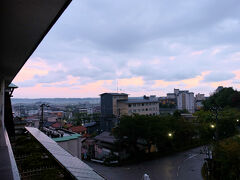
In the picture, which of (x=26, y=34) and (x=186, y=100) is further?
(x=186, y=100)

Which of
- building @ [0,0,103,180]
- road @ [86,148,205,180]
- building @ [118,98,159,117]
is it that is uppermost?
building @ [0,0,103,180]

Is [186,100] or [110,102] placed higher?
[110,102]

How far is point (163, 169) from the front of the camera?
12492mm

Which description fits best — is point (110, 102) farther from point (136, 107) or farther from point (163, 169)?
point (163, 169)

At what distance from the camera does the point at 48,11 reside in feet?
3.91

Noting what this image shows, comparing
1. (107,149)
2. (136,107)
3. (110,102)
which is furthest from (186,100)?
(107,149)

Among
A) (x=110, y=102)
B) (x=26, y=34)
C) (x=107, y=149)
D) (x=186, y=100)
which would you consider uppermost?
(x=26, y=34)

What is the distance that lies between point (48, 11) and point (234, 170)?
10.9m

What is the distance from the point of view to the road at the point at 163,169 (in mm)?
11136

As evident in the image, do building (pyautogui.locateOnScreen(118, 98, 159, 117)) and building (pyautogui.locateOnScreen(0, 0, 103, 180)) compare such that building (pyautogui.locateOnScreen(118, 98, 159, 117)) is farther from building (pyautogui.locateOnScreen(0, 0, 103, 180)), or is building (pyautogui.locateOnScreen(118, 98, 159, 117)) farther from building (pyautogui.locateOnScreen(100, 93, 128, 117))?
building (pyautogui.locateOnScreen(0, 0, 103, 180))

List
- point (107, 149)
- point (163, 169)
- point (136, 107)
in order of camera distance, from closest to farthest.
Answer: point (163, 169), point (107, 149), point (136, 107)

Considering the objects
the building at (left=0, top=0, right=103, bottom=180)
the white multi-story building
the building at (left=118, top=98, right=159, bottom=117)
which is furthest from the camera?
the white multi-story building

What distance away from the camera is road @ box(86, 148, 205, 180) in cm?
1114

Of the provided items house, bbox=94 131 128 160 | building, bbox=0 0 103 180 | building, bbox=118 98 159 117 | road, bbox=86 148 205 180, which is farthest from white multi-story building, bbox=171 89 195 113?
building, bbox=0 0 103 180
